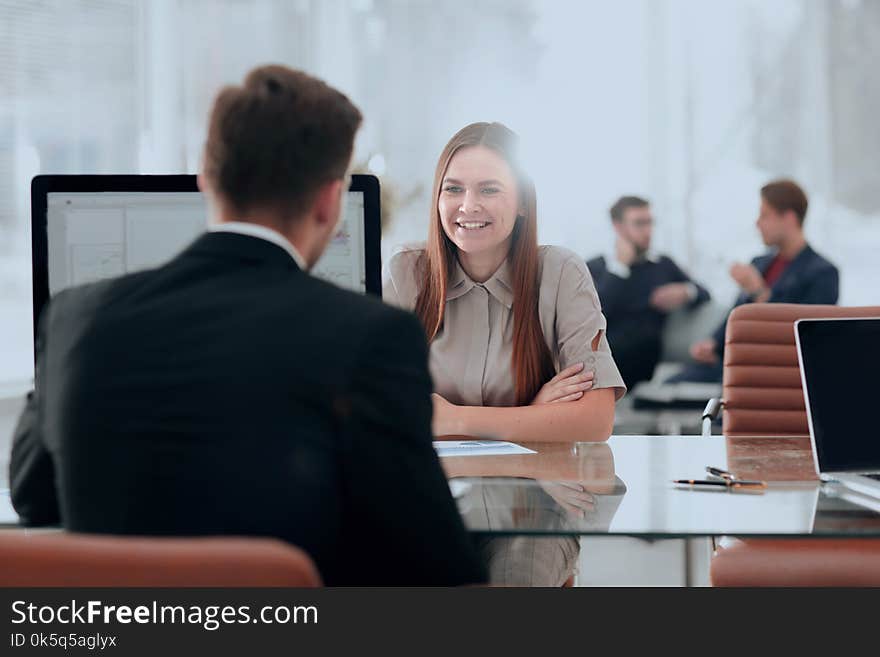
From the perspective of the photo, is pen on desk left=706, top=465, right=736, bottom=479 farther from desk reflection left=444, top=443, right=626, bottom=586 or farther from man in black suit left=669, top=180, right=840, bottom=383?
man in black suit left=669, top=180, right=840, bottom=383

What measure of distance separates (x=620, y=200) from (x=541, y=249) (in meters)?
3.34

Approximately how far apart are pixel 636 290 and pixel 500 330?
10.8ft

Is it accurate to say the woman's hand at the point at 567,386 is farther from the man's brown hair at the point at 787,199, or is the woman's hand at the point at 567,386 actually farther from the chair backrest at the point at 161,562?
the man's brown hair at the point at 787,199

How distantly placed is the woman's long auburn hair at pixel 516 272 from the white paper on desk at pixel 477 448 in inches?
10.3

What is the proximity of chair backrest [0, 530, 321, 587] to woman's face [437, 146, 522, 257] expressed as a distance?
5.10 feet

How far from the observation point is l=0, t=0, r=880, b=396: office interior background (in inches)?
232

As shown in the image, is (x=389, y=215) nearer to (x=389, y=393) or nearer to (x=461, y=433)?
(x=461, y=433)

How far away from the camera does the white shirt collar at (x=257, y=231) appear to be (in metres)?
1.13

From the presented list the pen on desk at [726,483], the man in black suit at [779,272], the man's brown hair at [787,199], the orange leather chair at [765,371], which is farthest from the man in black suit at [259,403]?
the man's brown hair at [787,199]

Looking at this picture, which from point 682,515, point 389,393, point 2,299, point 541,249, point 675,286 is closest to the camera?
point 389,393

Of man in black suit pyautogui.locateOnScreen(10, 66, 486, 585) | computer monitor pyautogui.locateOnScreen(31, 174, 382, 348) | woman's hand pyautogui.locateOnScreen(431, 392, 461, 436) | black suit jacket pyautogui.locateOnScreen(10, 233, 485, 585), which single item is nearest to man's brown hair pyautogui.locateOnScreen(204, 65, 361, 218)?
man in black suit pyautogui.locateOnScreen(10, 66, 486, 585)

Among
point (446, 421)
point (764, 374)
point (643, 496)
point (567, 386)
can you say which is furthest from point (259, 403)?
point (764, 374)

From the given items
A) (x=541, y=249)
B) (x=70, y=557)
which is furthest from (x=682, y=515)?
(x=541, y=249)
